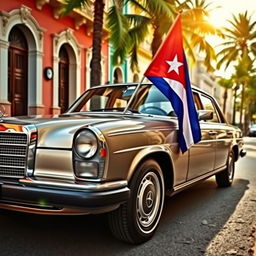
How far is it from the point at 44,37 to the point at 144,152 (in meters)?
11.9

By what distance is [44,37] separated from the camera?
47.6 ft

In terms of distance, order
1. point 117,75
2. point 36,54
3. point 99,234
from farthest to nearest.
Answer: point 117,75 → point 36,54 → point 99,234

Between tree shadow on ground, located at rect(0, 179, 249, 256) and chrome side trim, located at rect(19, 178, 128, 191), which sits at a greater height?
chrome side trim, located at rect(19, 178, 128, 191)

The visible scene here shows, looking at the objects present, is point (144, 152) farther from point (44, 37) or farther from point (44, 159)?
point (44, 37)

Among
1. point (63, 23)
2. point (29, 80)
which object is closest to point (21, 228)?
point (29, 80)

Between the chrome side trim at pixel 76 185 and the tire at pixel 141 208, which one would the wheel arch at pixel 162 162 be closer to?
the tire at pixel 141 208

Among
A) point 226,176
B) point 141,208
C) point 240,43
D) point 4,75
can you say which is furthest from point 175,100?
point 240,43

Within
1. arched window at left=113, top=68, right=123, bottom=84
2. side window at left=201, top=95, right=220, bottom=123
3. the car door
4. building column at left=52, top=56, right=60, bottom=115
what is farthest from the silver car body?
arched window at left=113, top=68, right=123, bottom=84

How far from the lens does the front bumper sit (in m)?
3.08

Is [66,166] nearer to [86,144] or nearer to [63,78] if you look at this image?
[86,144]

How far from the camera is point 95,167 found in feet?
10.4

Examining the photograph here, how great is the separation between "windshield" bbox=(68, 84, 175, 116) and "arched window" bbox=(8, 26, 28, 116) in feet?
28.2

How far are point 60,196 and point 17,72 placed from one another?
38.0 ft

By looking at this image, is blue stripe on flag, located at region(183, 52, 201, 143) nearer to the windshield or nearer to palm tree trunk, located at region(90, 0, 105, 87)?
the windshield
